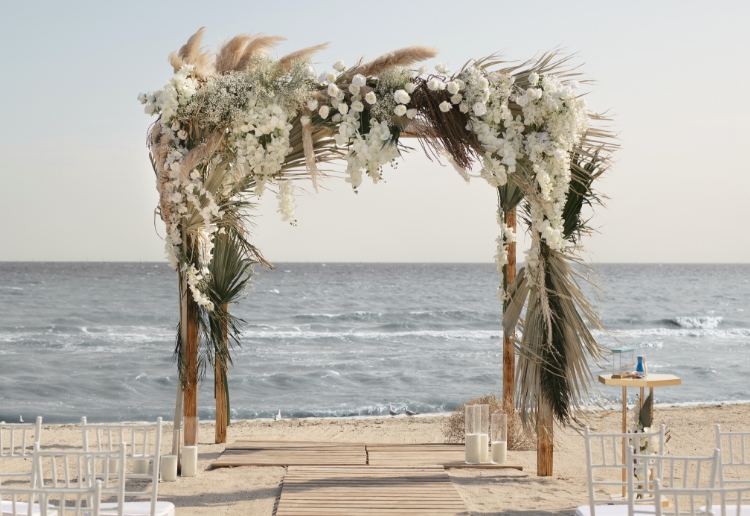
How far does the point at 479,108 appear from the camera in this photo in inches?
202

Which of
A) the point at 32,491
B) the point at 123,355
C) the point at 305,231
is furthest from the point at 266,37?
the point at 305,231

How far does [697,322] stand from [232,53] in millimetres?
24114

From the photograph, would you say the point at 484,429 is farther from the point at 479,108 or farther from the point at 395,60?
the point at 395,60

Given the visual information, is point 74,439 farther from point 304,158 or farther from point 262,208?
point 304,158

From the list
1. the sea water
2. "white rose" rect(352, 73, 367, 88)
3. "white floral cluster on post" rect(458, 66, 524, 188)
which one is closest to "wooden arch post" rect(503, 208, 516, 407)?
"white floral cluster on post" rect(458, 66, 524, 188)

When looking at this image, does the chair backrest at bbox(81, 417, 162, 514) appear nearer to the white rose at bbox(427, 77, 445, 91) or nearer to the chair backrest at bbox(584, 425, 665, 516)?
the chair backrest at bbox(584, 425, 665, 516)

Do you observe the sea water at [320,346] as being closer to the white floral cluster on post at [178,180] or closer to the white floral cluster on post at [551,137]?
the white floral cluster on post at [551,137]

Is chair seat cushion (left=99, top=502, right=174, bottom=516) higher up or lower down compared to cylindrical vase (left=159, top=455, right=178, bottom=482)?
higher up

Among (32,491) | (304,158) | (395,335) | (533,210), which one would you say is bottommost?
(395,335)

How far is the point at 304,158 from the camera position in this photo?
561 centimetres

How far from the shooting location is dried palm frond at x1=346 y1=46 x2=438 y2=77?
515 centimetres

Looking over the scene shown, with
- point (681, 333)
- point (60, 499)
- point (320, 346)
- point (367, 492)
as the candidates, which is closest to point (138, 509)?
point (60, 499)

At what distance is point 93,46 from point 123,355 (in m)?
6.69

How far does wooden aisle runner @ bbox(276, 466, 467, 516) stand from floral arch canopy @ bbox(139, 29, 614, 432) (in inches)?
36.9
